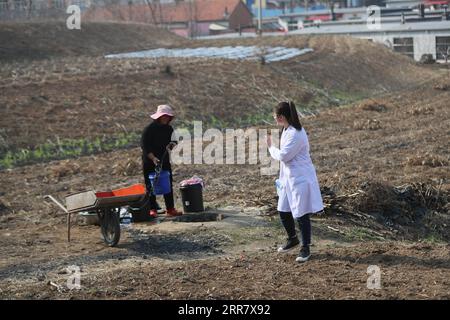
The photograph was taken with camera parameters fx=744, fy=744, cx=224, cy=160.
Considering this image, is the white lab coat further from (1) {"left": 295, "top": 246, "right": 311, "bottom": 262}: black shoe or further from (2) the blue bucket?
(2) the blue bucket

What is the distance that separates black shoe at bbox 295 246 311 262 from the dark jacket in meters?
3.03

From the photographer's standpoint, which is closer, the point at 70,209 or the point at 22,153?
the point at 70,209

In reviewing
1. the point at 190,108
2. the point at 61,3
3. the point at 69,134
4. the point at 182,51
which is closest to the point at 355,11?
the point at 61,3

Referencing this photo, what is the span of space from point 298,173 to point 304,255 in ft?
3.03

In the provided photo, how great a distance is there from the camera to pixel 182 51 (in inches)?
1572

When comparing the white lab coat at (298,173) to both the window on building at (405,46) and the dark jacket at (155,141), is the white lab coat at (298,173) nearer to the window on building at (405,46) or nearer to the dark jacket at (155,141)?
the dark jacket at (155,141)

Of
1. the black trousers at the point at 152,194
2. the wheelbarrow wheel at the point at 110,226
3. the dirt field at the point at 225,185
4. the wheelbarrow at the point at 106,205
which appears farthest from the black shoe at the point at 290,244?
the black trousers at the point at 152,194

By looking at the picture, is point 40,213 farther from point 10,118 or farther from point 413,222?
point 10,118

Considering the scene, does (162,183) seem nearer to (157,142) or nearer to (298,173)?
(157,142)

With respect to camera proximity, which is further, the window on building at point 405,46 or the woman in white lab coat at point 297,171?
the window on building at point 405,46

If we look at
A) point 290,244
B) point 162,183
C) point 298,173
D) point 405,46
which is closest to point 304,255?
Result: point 290,244

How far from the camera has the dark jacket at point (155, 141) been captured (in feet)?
34.6

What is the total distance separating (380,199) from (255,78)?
18322 mm

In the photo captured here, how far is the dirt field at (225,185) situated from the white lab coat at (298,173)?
659 mm
